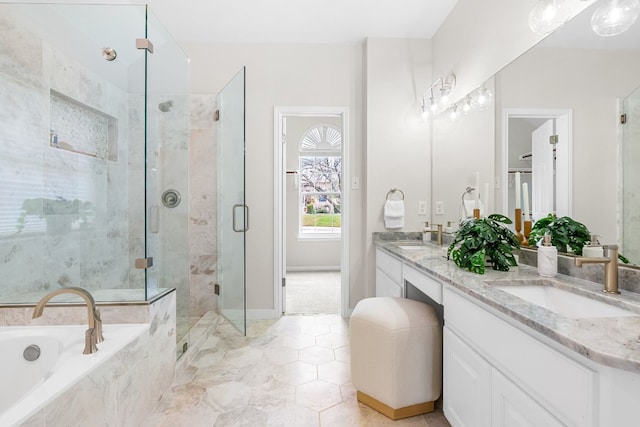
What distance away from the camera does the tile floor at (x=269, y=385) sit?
4.93 feet

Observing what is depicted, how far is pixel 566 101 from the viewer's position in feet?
4.33

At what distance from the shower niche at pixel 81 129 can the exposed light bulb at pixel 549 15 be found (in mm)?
2459

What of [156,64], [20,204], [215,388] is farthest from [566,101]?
[20,204]

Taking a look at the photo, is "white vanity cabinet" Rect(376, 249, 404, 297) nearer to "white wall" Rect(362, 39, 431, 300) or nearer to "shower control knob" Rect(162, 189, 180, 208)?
"white wall" Rect(362, 39, 431, 300)

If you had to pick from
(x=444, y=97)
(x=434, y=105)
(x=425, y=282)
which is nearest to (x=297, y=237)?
(x=434, y=105)

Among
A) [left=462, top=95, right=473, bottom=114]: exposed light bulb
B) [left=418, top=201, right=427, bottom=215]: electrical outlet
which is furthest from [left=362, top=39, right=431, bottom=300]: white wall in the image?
[left=462, top=95, right=473, bottom=114]: exposed light bulb

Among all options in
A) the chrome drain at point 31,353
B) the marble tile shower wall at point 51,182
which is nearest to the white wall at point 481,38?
the marble tile shower wall at point 51,182

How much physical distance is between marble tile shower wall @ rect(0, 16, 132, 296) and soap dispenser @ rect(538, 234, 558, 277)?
6.86ft

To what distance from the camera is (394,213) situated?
2.71 metres

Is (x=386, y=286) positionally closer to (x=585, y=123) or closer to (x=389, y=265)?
(x=389, y=265)

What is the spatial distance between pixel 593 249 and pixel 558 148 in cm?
46

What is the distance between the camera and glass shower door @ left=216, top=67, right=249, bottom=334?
2.42 metres

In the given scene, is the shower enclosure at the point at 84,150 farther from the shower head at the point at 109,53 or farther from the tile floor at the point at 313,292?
the tile floor at the point at 313,292

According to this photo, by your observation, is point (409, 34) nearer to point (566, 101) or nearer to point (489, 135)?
point (489, 135)
